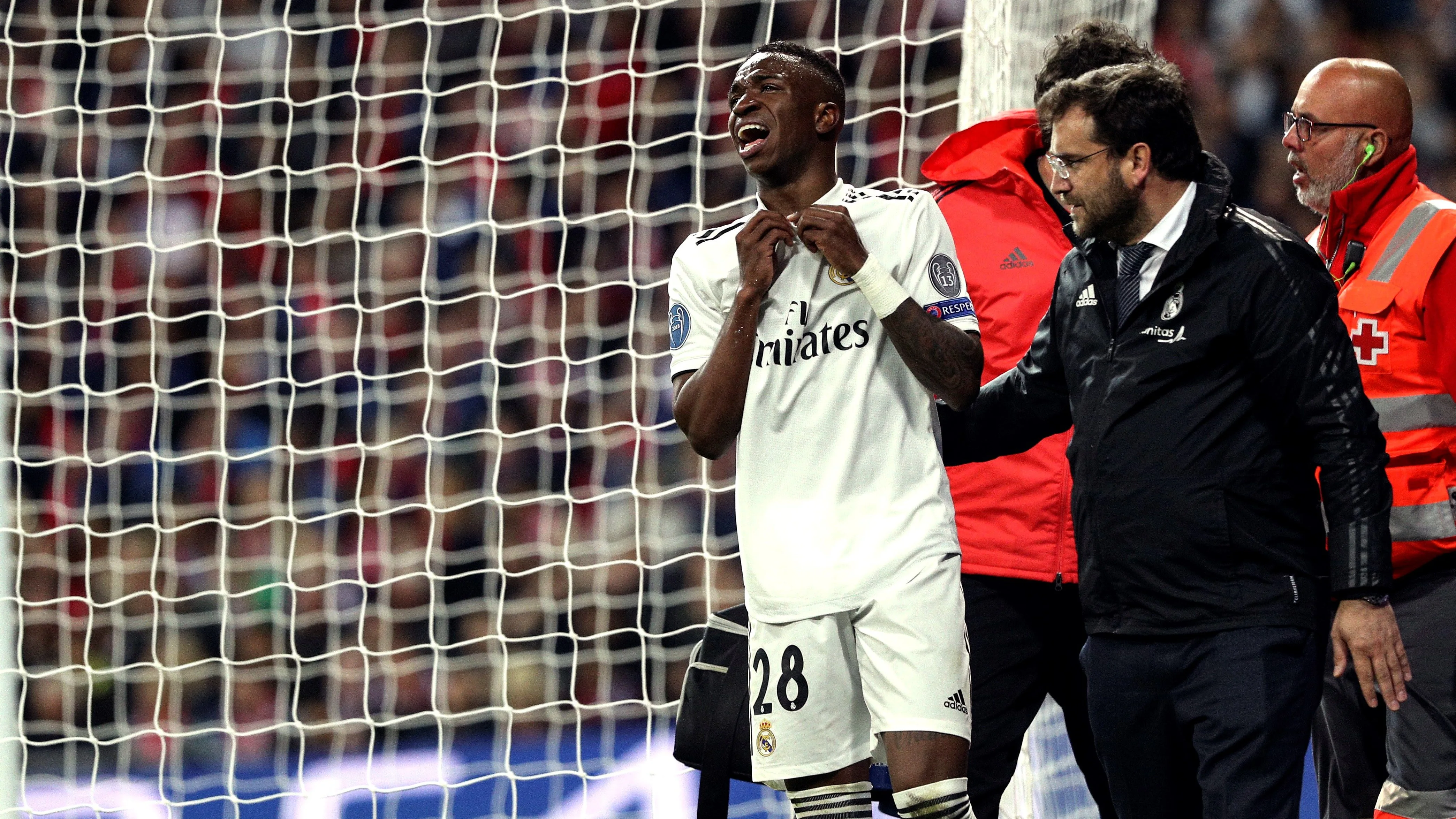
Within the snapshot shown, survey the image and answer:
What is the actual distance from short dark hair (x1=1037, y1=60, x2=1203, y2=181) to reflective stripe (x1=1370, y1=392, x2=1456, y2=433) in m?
0.71

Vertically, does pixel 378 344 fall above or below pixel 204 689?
above

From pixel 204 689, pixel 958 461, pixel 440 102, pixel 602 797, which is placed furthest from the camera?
pixel 440 102

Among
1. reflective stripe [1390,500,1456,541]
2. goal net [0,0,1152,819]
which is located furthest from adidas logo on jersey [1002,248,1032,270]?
goal net [0,0,1152,819]

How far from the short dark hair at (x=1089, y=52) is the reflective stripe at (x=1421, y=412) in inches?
30.9

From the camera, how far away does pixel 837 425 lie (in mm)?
2383

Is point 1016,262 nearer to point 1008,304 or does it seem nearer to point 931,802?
point 1008,304

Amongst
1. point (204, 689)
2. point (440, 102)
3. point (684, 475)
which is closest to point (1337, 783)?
point (684, 475)

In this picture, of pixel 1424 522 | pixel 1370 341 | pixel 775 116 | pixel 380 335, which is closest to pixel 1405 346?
pixel 1370 341

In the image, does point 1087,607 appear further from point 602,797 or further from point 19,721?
point 19,721

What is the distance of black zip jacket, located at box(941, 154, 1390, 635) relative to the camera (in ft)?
7.19

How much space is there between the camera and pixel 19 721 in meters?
5.29

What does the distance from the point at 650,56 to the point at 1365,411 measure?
4638 millimetres

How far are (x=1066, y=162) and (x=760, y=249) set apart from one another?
497 millimetres

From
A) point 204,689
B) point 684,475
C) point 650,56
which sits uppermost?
point 650,56
